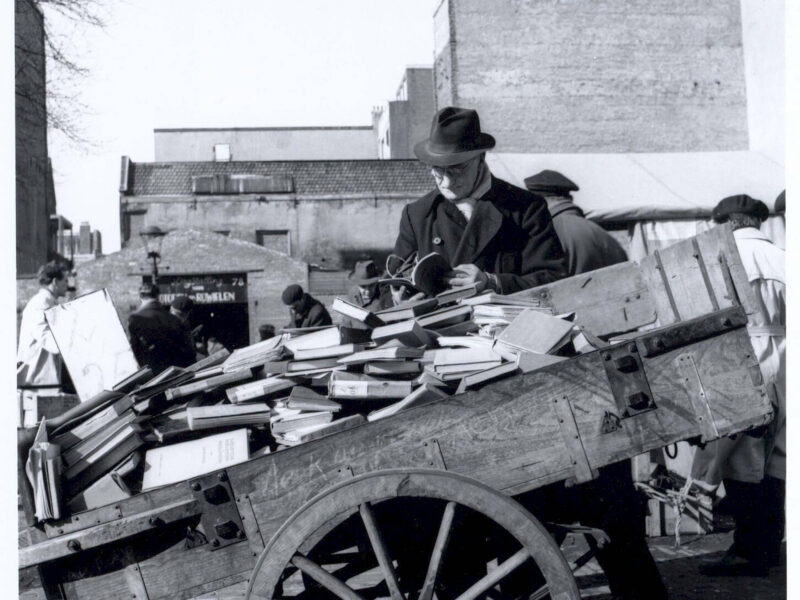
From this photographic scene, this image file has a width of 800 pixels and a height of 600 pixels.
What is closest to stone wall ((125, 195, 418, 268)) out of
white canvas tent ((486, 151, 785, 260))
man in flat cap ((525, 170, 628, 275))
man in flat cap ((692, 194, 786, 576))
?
white canvas tent ((486, 151, 785, 260))

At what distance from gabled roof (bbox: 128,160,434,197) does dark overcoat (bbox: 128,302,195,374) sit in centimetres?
2434

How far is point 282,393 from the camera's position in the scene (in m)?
2.91

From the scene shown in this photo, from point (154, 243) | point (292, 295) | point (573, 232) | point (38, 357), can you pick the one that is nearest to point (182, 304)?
point (292, 295)

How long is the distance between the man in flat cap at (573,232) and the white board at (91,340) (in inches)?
116

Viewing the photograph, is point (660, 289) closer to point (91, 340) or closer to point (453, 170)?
point (453, 170)

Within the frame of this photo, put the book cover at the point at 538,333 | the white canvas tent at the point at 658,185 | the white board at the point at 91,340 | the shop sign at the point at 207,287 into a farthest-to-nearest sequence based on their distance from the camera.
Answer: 1. the shop sign at the point at 207,287
2. the white canvas tent at the point at 658,185
3. the white board at the point at 91,340
4. the book cover at the point at 538,333

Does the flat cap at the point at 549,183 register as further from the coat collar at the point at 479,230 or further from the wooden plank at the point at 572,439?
the wooden plank at the point at 572,439

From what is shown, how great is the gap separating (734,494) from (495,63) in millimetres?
15813

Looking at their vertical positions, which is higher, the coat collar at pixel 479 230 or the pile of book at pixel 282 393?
the coat collar at pixel 479 230

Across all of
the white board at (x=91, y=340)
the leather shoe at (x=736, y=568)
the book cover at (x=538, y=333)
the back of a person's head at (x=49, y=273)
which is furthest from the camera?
the back of a person's head at (x=49, y=273)

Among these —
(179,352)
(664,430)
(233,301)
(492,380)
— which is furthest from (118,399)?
(233,301)

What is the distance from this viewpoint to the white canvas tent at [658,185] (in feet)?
38.2

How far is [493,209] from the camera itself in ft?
13.0

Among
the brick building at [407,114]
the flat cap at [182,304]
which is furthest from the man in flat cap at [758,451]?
the brick building at [407,114]
